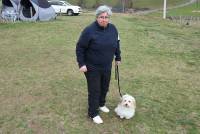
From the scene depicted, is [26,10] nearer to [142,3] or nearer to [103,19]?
[103,19]

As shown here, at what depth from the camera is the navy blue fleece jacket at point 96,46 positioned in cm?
557

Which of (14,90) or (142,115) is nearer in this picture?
(142,115)

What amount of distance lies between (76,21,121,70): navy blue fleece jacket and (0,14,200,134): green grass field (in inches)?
40.2

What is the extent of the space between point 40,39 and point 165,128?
33.6ft

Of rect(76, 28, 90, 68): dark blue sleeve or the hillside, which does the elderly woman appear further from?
the hillside

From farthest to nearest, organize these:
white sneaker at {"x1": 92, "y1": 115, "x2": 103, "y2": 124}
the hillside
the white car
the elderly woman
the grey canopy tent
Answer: the hillside, the white car, the grey canopy tent, white sneaker at {"x1": 92, "y1": 115, "x2": 103, "y2": 124}, the elderly woman

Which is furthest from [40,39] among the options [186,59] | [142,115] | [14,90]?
[142,115]

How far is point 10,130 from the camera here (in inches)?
236

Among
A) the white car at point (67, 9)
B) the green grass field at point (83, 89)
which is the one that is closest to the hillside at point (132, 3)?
the white car at point (67, 9)

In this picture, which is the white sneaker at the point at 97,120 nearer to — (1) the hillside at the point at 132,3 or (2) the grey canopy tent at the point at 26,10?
(2) the grey canopy tent at the point at 26,10

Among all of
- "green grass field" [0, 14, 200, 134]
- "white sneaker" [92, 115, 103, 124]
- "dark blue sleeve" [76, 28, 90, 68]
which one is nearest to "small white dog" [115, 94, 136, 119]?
"green grass field" [0, 14, 200, 134]

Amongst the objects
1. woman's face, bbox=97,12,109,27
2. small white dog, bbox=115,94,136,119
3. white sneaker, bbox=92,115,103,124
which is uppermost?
woman's face, bbox=97,12,109,27

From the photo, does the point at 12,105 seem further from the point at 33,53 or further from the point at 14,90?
the point at 33,53

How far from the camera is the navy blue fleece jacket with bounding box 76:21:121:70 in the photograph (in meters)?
5.57
